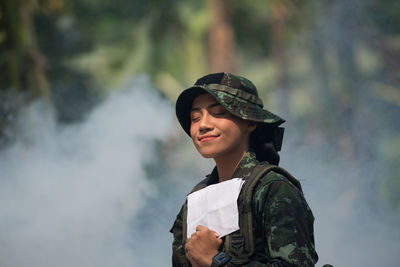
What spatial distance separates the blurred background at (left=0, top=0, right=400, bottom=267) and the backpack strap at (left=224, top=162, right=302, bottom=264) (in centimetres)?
366

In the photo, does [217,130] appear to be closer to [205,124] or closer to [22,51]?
[205,124]

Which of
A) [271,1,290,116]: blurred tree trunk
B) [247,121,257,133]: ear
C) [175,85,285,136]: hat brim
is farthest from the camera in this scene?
[271,1,290,116]: blurred tree trunk

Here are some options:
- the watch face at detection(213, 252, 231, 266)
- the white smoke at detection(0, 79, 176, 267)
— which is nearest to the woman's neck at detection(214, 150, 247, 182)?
the watch face at detection(213, 252, 231, 266)

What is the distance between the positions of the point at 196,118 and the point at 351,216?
3.82 m

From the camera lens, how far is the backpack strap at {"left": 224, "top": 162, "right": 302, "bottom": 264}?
Answer: 191 cm

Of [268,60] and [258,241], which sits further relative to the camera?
[268,60]

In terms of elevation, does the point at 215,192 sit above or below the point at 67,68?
below

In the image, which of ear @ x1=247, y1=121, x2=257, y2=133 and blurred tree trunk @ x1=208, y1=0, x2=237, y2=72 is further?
blurred tree trunk @ x1=208, y1=0, x2=237, y2=72

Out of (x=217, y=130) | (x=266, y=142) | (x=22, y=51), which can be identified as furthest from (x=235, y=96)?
(x=22, y=51)

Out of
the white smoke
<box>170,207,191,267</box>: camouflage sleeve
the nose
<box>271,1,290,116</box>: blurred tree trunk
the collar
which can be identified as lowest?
<box>170,207,191,267</box>: camouflage sleeve

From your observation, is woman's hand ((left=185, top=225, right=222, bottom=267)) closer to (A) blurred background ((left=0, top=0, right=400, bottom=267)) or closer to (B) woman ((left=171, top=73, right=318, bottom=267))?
(B) woman ((left=171, top=73, right=318, bottom=267))

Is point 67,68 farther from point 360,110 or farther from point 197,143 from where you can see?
point 197,143

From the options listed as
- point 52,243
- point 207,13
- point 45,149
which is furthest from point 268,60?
point 52,243

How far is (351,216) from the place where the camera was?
5.56 meters
